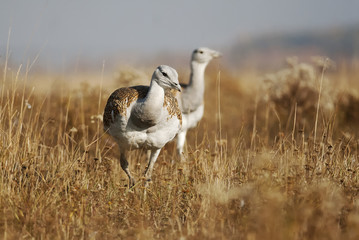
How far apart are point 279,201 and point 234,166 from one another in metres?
1.42

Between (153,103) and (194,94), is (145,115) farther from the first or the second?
(194,94)

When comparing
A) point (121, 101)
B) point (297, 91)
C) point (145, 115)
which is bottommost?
point (297, 91)

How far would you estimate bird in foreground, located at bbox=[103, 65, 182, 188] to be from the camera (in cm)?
415

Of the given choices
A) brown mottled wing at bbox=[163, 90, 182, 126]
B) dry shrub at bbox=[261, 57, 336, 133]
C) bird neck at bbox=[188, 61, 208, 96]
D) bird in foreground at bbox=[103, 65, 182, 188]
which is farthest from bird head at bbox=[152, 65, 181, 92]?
dry shrub at bbox=[261, 57, 336, 133]

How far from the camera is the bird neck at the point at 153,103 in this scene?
4129 mm

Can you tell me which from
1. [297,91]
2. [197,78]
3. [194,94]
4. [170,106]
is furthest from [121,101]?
[297,91]

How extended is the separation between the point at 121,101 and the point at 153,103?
42 centimetres

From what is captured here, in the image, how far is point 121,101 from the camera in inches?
172

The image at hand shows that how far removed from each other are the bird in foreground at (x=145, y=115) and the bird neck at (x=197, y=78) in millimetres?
2312

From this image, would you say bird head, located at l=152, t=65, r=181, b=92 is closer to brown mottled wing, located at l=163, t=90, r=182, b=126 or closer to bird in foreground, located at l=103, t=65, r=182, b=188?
bird in foreground, located at l=103, t=65, r=182, b=188

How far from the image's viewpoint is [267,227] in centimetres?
281

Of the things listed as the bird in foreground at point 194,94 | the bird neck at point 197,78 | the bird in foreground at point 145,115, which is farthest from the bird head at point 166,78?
the bird neck at point 197,78

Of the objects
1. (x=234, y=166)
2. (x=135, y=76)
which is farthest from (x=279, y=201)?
(x=135, y=76)

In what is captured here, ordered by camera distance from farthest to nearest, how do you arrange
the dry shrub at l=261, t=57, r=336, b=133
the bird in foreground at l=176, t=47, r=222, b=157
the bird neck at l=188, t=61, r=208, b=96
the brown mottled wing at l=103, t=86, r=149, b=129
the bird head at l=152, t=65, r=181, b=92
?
the dry shrub at l=261, t=57, r=336, b=133
the bird neck at l=188, t=61, r=208, b=96
the bird in foreground at l=176, t=47, r=222, b=157
the brown mottled wing at l=103, t=86, r=149, b=129
the bird head at l=152, t=65, r=181, b=92
